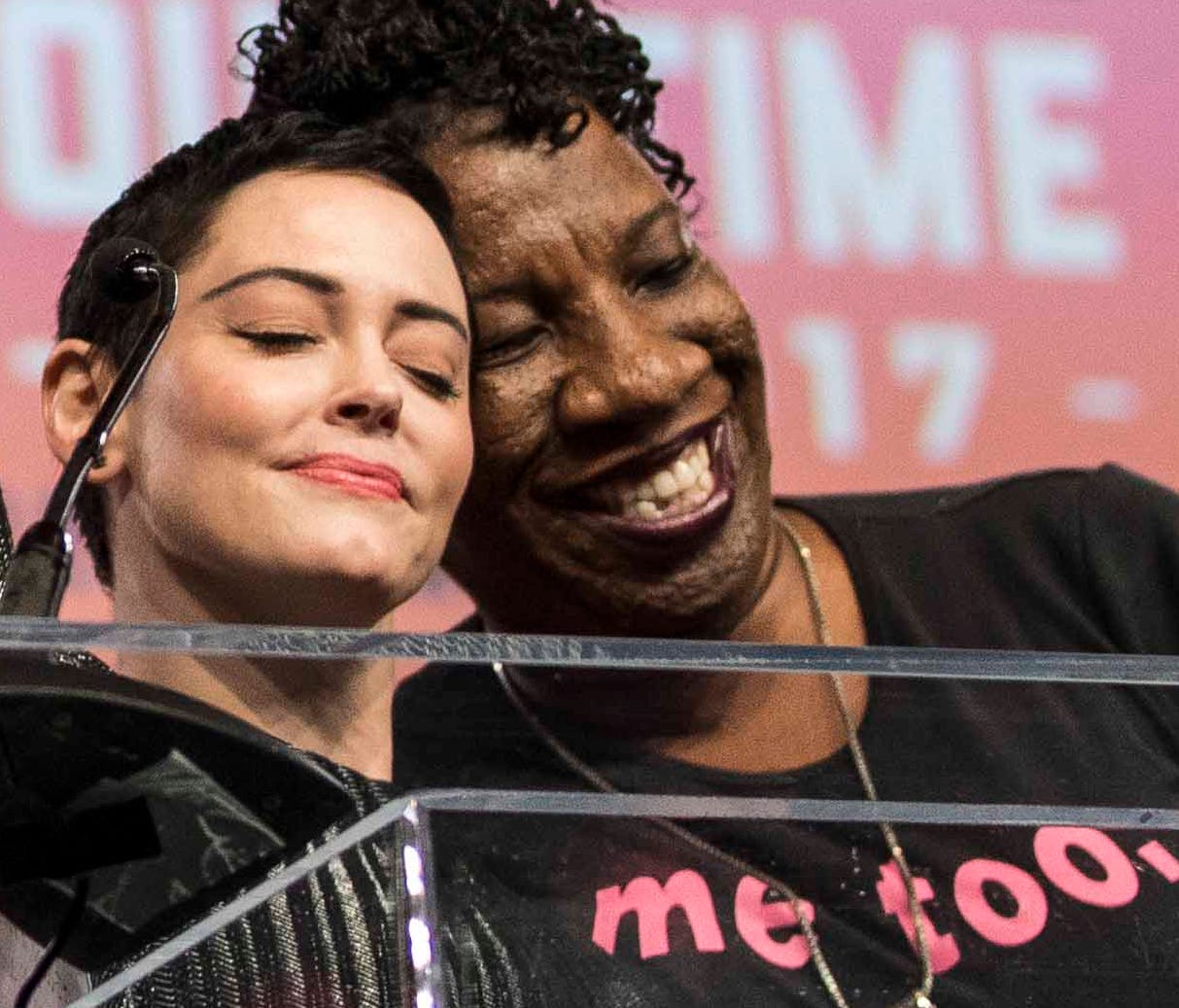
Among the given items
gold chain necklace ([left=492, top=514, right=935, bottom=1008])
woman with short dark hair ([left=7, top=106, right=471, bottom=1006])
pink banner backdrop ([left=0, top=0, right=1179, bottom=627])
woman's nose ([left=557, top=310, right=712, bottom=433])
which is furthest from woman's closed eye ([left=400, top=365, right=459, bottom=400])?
pink banner backdrop ([left=0, top=0, right=1179, bottom=627])

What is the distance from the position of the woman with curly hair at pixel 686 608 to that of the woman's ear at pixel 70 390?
19 centimetres

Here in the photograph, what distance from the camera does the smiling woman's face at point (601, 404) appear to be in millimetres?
1085

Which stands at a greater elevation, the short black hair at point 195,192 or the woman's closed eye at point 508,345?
the short black hair at point 195,192

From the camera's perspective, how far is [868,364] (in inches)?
64.9

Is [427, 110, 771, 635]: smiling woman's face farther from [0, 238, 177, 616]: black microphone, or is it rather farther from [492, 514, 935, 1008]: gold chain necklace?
[492, 514, 935, 1008]: gold chain necklace

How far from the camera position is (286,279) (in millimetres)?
869

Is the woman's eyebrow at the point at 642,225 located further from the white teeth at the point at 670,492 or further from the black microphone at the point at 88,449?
the black microphone at the point at 88,449

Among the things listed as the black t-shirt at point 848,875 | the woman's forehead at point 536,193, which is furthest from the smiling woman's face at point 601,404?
the black t-shirt at point 848,875

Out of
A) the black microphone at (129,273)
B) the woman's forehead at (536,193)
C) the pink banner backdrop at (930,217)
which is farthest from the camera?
the pink banner backdrop at (930,217)

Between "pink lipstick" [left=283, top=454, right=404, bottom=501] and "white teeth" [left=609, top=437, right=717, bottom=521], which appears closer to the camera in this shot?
"pink lipstick" [left=283, top=454, right=404, bottom=501]

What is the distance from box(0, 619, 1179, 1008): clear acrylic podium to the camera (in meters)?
0.53

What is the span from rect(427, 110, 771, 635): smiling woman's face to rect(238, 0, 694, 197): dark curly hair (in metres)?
0.02

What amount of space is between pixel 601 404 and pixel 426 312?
215 millimetres

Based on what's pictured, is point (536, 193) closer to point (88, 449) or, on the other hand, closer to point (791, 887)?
point (88, 449)
